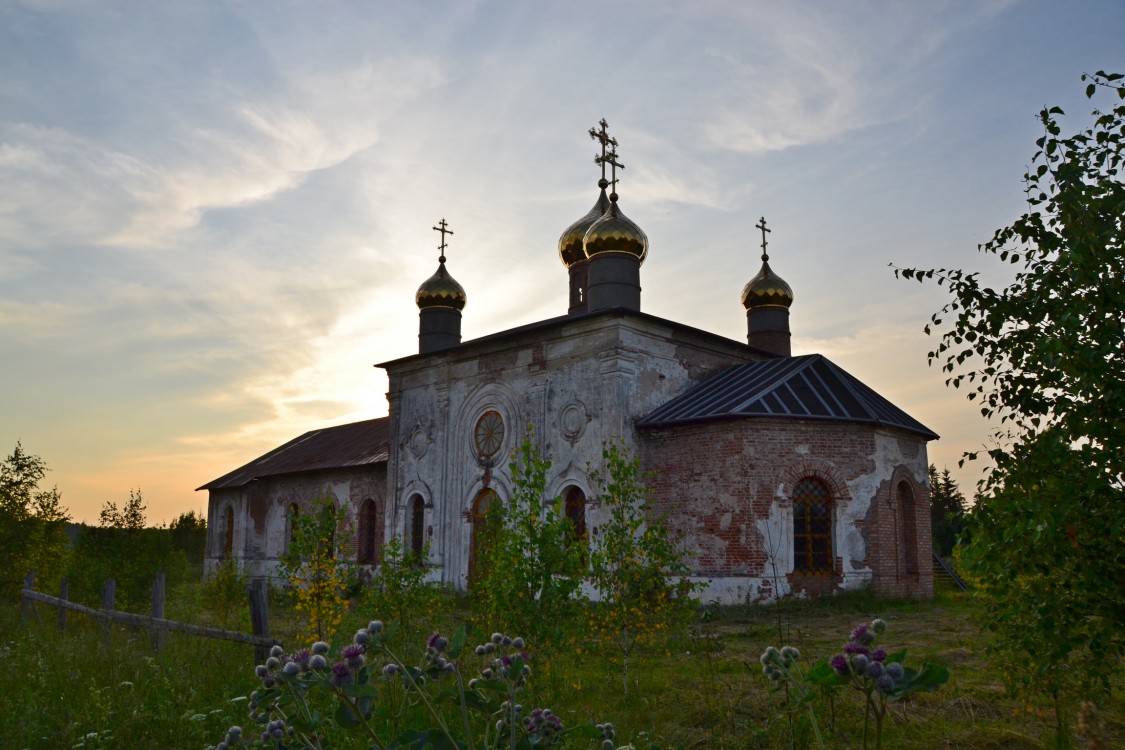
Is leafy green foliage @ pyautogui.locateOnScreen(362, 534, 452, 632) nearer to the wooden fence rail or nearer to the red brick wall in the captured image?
the wooden fence rail

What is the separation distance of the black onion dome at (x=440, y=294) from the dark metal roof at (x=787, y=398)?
862 centimetres

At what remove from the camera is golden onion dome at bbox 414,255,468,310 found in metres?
23.0

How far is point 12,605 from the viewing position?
1308 centimetres

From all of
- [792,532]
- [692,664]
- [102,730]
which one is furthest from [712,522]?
[102,730]

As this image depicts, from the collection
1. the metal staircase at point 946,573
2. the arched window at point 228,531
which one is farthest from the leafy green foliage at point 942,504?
the arched window at point 228,531

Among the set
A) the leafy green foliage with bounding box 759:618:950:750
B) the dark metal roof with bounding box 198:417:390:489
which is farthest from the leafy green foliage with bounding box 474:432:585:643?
the dark metal roof with bounding box 198:417:390:489

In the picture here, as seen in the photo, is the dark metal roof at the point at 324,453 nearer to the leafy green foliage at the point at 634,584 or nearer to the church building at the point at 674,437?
the church building at the point at 674,437

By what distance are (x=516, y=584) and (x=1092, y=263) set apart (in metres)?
4.77

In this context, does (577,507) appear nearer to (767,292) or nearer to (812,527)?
(812,527)

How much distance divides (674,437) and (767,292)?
8.32 m

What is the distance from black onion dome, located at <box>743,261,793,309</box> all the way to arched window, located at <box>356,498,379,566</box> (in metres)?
11.7

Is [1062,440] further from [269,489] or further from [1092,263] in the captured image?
[269,489]

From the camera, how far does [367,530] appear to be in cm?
2308

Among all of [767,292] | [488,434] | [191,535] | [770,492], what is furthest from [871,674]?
[191,535]
